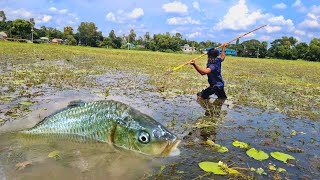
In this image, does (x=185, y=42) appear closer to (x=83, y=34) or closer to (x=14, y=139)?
(x=83, y=34)

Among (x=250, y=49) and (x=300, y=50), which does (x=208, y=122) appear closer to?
(x=300, y=50)

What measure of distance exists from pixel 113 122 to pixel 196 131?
2.60m

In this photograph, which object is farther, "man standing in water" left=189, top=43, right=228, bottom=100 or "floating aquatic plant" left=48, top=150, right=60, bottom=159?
"man standing in water" left=189, top=43, right=228, bottom=100

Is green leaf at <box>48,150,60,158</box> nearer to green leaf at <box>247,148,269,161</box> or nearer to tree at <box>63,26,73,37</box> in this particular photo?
green leaf at <box>247,148,269,161</box>

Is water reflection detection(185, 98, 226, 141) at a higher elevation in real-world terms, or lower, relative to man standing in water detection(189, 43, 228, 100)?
lower

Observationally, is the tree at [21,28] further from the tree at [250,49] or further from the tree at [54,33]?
the tree at [250,49]

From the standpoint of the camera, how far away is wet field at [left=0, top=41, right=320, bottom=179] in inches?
157

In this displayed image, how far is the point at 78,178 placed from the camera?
12.3 ft

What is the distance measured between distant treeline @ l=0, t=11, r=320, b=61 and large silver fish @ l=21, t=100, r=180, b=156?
67.0 m

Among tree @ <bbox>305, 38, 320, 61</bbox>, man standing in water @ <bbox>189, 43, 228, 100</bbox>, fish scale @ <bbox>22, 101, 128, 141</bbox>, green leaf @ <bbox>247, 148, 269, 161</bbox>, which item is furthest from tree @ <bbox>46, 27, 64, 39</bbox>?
green leaf @ <bbox>247, 148, 269, 161</bbox>

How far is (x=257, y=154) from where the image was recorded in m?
4.77

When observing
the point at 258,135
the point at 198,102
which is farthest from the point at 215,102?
the point at 258,135

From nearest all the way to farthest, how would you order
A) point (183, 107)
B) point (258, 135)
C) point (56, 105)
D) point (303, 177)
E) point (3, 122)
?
point (303, 177) → point (3, 122) → point (258, 135) → point (56, 105) → point (183, 107)

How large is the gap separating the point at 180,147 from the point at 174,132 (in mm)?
882
